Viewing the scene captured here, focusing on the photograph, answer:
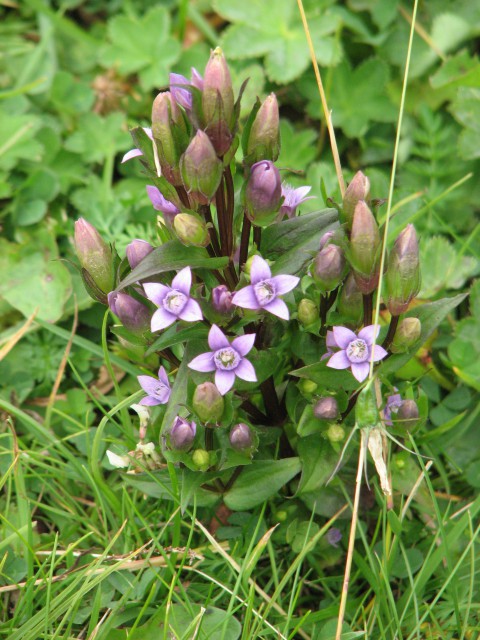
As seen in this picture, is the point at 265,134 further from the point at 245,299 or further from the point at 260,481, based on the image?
the point at 260,481

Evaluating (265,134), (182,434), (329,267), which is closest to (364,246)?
(329,267)

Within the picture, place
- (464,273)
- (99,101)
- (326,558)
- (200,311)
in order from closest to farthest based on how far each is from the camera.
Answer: (200,311) < (326,558) < (464,273) < (99,101)

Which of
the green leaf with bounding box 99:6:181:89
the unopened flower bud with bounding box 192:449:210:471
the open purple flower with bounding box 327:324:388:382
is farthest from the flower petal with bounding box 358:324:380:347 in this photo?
the green leaf with bounding box 99:6:181:89

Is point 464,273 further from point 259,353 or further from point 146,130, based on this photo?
point 146,130

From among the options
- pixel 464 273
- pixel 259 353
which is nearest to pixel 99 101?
pixel 464 273

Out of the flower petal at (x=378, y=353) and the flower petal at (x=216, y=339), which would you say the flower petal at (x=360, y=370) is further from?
the flower petal at (x=216, y=339)

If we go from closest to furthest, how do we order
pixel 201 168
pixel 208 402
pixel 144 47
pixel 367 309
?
pixel 201 168, pixel 208 402, pixel 367 309, pixel 144 47

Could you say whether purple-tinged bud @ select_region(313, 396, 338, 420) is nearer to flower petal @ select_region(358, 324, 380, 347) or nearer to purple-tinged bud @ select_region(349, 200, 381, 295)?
flower petal @ select_region(358, 324, 380, 347)
